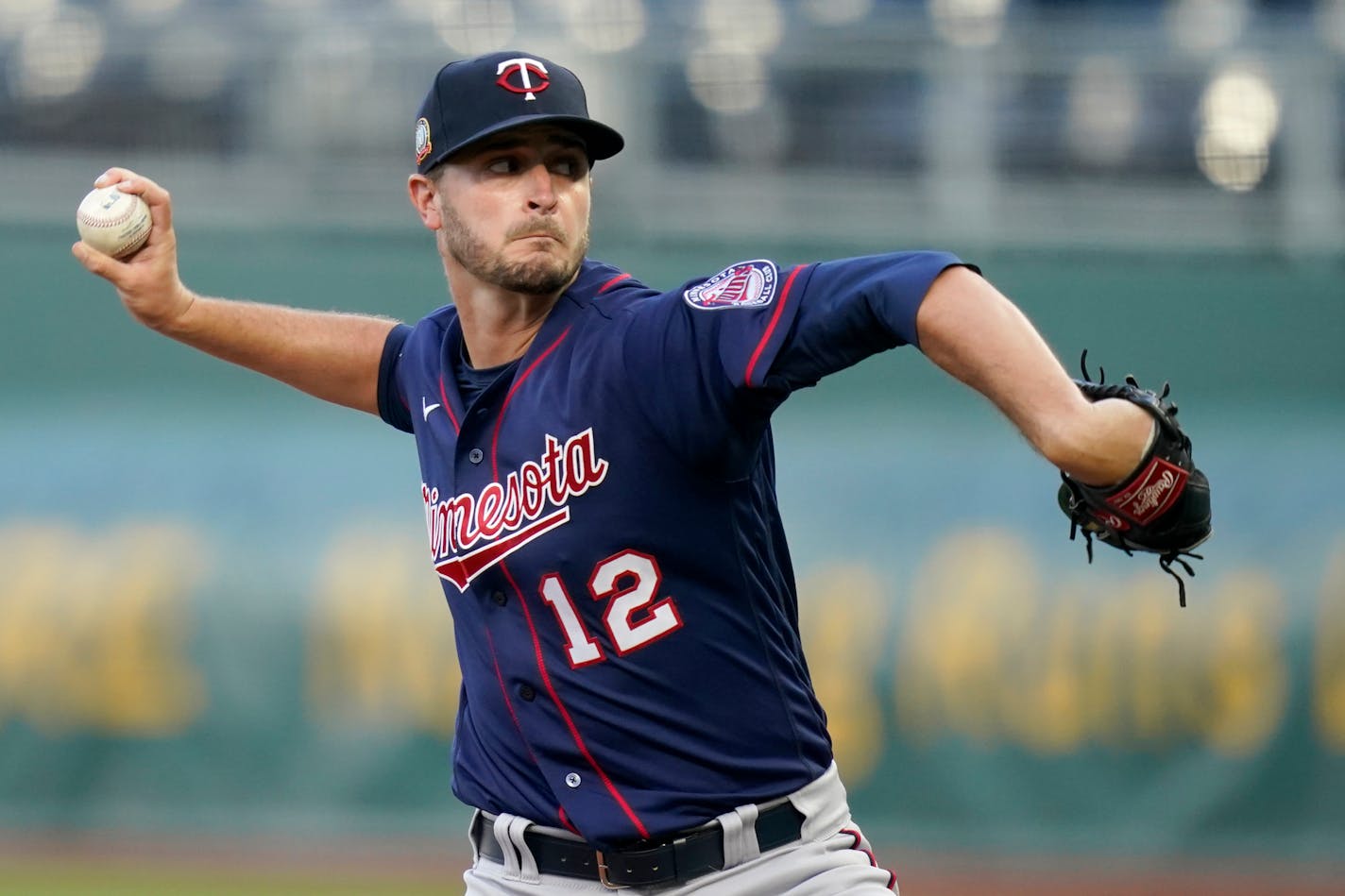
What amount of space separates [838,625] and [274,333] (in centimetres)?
526

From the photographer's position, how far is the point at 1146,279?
9.31m

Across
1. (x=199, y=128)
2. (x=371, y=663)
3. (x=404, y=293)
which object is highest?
(x=199, y=128)

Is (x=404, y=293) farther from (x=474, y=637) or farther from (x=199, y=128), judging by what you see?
(x=474, y=637)

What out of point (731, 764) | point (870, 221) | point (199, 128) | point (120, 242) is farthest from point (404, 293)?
point (731, 764)

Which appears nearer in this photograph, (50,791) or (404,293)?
(50,791)

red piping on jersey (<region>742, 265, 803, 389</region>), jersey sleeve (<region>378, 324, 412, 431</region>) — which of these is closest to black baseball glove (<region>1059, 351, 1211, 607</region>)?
red piping on jersey (<region>742, 265, 803, 389</region>)

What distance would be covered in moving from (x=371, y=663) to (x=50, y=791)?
5.47ft

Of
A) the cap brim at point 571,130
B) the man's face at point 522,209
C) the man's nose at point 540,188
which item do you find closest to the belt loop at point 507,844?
the man's face at point 522,209

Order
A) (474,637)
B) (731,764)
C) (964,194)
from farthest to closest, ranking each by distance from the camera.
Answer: (964,194)
(474,637)
(731,764)

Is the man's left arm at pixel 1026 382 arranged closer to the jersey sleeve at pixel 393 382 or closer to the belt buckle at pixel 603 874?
the belt buckle at pixel 603 874

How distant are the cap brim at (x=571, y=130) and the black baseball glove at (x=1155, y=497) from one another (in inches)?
41.4

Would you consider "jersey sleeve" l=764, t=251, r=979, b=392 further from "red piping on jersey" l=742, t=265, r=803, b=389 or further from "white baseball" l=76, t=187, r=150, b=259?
"white baseball" l=76, t=187, r=150, b=259

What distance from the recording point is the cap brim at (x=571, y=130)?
2.98m

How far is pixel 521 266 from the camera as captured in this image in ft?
9.94
